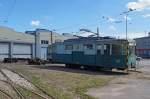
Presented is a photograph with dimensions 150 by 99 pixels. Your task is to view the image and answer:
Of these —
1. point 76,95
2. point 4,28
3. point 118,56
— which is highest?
point 4,28

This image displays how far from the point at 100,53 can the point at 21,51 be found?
3599 cm

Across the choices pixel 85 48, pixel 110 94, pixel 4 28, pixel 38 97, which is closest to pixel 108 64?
pixel 85 48

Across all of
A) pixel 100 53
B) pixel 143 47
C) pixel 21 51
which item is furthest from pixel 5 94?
pixel 143 47

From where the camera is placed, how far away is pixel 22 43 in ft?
211

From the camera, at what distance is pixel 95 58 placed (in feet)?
100

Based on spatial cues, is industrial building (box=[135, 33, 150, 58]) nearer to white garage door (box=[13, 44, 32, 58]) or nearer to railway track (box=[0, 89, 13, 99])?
white garage door (box=[13, 44, 32, 58])

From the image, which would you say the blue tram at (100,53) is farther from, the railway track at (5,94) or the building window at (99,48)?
the railway track at (5,94)

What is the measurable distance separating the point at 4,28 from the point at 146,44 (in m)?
Answer: 51.9

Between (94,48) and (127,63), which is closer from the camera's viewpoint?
(127,63)

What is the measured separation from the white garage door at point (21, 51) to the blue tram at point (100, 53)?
27.1 m

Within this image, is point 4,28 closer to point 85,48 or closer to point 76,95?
point 85,48

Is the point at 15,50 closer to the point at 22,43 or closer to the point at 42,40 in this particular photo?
the point at 22,43

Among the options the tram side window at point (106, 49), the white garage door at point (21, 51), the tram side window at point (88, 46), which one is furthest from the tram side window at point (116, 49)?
the white garage door at point (21, 51)

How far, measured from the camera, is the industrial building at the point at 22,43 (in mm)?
60281
